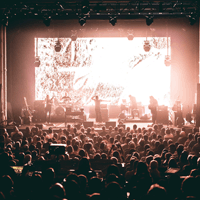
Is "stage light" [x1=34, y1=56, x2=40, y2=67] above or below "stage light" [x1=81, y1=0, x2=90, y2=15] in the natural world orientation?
below

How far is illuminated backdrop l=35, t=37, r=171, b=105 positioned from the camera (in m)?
20.3

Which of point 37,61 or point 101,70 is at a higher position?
point 37,61

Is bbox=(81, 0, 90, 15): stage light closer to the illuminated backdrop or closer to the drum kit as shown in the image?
the drum kit

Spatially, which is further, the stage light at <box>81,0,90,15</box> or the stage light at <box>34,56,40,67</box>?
the stage light at <box>34,56,40,67</box>

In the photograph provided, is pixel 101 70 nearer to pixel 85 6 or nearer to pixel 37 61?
pixel 37 61

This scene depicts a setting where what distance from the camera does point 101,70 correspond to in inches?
808

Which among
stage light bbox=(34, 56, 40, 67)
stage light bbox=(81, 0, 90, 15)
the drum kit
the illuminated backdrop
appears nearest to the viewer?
stage light bbox=(81, 0, 90, 15)

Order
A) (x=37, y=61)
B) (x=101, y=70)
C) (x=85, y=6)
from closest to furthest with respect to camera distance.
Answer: (x=85, y=6), (x=37, y=61), (x=101, y=70)

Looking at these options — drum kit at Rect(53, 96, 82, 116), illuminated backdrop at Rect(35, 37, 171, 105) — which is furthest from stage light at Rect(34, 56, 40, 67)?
drum kit at Rect(53, 96, 82, 116)

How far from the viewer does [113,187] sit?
4.05 metres

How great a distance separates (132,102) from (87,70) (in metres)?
4.33

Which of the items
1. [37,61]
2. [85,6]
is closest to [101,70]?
[37,61]

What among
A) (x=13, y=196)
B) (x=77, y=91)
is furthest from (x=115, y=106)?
(x=13, y=196)

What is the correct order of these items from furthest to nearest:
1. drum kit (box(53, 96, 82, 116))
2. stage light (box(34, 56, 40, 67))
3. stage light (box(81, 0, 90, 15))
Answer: stage light (box(34, 56, 40, 67)) → drum kit (box(53, 96, 82, 116)) → stage light (box(81, 0, 90, 15))
